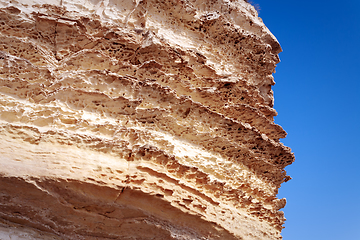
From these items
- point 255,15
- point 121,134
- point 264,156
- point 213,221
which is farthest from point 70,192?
point 255,15

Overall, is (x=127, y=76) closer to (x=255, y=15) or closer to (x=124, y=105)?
(x=124, y=105)

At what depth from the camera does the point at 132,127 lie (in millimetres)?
4426

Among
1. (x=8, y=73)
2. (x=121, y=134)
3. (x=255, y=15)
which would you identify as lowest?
(x=121, y=134)

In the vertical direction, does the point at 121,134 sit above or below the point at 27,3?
below

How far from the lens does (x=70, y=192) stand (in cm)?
350

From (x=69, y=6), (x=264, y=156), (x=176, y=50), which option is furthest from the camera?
(x=264, y=156)

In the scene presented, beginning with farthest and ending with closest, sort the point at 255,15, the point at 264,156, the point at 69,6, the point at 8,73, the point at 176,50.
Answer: the point at 255,15
the point at 264,156
the point at 176,50
the point at 69,6
the point at 8,73

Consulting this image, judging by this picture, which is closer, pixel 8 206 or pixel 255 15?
pixel 8 206

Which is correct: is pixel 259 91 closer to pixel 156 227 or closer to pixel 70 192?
pixel 156 227

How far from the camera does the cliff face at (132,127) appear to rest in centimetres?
359

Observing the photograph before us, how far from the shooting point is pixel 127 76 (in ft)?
15.3

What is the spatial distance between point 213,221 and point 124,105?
220 centimetres

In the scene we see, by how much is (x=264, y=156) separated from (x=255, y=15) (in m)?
3.57

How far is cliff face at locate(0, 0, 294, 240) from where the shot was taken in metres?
3.59
